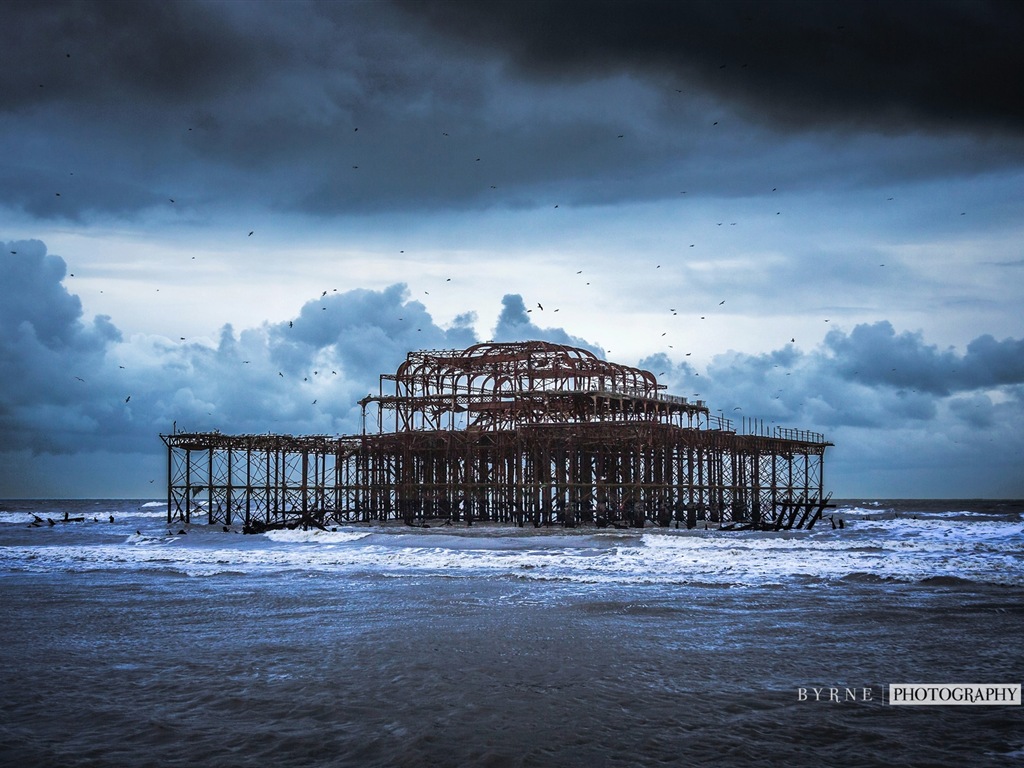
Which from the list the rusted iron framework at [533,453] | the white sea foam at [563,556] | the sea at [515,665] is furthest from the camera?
the rusted iron framework at [533,453]

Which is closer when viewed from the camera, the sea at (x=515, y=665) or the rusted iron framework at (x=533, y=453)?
the sea at (x=515, y=665)

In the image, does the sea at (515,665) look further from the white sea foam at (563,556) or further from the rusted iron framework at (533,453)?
the rusted iron framework at (533,453)

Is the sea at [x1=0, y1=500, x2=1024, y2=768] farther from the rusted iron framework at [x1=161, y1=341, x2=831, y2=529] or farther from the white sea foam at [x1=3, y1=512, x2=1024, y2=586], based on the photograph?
the rusted iron framework at [x1=161, y1=341, x2=831, y2=529]

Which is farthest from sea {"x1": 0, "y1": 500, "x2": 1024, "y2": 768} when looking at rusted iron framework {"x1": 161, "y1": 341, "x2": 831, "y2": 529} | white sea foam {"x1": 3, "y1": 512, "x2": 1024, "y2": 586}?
rusted iron framework {"x1": 161, "y1": 341, "x2": 831, "y2": 529}

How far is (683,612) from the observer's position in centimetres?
1565

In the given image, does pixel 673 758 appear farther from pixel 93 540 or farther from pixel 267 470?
pixel 267 470

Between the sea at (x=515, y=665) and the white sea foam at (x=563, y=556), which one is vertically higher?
the sea at (x=515, y=665)

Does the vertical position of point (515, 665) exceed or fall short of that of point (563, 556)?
it exceeds it

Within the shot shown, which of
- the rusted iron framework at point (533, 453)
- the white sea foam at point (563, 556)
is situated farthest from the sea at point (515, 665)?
the rusted iron framework at point (533, 453)

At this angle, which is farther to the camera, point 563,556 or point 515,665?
point 563,556

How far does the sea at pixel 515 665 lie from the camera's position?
26.0 ft

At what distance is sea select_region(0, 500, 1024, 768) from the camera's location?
7.91 m

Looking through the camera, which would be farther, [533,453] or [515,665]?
[533,453]

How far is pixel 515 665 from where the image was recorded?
1130 cm
